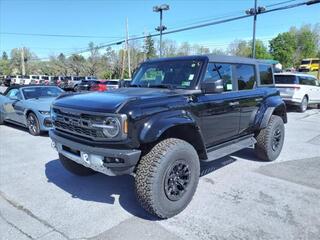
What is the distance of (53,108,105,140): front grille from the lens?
3553mm

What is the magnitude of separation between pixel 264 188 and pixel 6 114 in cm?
880

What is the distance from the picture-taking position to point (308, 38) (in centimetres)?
7506

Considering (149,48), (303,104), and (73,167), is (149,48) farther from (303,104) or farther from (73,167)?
(73,167)

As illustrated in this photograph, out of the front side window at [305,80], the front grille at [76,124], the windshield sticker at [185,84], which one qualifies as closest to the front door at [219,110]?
the windshield sticker at [185,84]

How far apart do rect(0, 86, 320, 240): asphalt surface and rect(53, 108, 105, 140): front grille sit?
1026 millimetres

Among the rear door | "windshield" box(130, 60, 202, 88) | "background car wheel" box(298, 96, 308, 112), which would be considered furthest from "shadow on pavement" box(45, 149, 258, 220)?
"background car wheel" box(298, 96, 308, 112)

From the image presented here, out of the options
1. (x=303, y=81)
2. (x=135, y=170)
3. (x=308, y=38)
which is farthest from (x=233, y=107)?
(x=308, y=38)

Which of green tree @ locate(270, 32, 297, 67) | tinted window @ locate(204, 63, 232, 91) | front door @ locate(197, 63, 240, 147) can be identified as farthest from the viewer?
green tree @ locate(270, 32, 297, 67)

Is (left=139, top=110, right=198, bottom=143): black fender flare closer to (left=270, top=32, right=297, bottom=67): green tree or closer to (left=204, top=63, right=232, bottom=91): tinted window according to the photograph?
(left=204, top=63, right=232, bottom=91): tinted window

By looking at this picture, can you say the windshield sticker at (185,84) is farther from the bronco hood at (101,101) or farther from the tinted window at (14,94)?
the tinted window at (14,94)

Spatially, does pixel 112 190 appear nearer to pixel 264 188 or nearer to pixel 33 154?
pixel 264 188

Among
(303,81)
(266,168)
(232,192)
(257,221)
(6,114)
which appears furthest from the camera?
(303,81)

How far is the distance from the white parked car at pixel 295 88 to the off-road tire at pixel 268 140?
8.85 meters

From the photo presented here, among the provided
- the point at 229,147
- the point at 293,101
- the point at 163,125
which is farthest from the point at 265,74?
the point at 293,101
